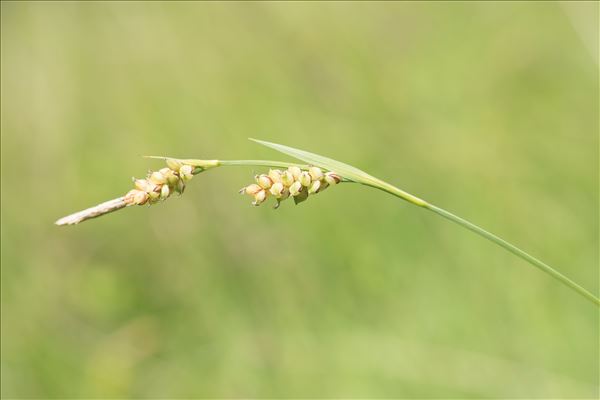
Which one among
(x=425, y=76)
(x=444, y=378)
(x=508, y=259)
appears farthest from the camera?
(x=425, y=76)

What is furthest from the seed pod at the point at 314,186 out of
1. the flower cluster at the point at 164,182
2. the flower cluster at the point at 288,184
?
the flower cluster at the point at 164,182

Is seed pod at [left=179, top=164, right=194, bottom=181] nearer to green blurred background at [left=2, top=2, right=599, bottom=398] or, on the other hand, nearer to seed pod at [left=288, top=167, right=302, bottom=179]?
seed pod at [left=288, top=167, right=302, bottom=179]

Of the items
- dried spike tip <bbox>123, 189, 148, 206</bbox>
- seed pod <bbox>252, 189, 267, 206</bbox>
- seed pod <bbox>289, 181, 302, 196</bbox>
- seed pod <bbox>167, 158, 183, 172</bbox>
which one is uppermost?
seed pod <bbox>167, 158, 183, 172</bbox>

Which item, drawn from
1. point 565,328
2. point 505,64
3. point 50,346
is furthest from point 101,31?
point 565,328

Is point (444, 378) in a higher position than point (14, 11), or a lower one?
lower

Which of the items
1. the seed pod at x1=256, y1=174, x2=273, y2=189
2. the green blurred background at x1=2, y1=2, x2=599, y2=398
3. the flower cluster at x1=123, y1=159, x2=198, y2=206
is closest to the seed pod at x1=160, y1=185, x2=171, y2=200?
the flower cluster at x1=123, y1=159, x2=198, y2=206

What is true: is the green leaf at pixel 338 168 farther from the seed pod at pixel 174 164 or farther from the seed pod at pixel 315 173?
the seed pod at pixel 174 164

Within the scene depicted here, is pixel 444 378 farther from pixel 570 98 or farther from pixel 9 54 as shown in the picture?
pixel 9 54
